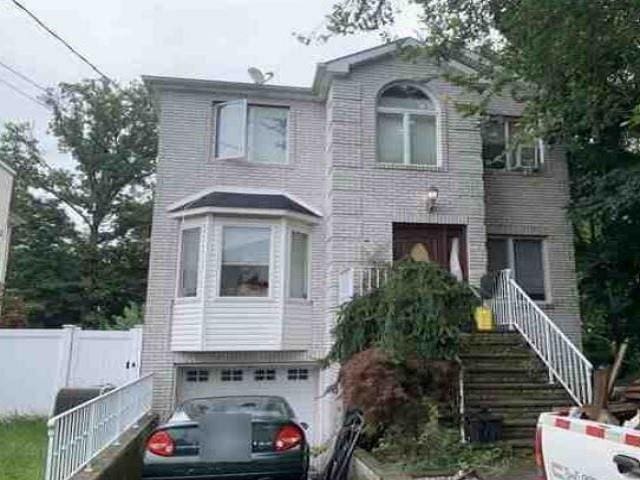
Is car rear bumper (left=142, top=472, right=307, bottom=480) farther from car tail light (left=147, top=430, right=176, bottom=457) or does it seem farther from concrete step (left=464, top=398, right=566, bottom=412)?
concrete step (left=464, top=398, right=566, bottom=412)

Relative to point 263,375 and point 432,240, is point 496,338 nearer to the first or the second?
point 432,240

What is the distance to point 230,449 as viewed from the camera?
19.7ft

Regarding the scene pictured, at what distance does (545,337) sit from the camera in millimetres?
9727

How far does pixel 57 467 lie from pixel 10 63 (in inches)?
427

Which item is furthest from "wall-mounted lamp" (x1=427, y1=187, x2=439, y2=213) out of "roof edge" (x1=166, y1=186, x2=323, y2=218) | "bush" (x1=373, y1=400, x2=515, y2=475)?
"bush" (x1=373, y1=400, x2=515, y2=475)

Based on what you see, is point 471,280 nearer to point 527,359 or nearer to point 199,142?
point 527,359

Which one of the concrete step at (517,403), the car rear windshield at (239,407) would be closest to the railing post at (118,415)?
the car rear windshield at (239,407)

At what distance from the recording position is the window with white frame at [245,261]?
37.5 ft

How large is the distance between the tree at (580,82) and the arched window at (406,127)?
139 cm

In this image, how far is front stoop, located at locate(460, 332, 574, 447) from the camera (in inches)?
327

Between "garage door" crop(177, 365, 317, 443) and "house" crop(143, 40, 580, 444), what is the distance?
0.10 ft

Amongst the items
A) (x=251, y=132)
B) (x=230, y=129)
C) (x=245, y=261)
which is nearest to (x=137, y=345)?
(x=245, y=261)

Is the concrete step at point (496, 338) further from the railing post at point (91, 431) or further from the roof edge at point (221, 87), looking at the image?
the roof edge at point (221, 87)

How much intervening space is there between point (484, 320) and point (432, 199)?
279 centimetres
